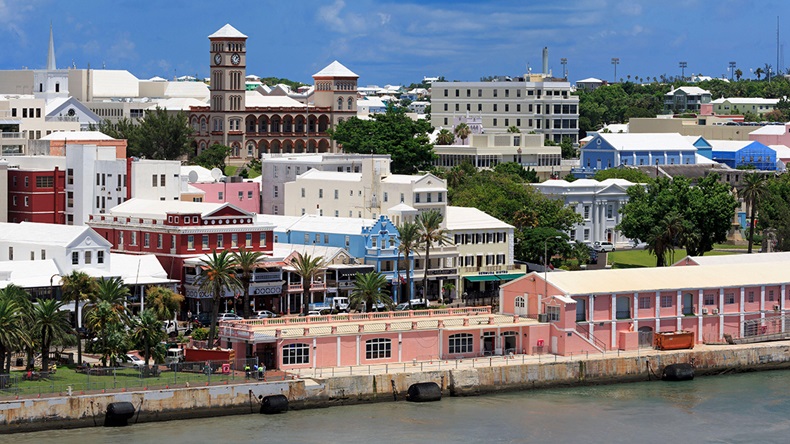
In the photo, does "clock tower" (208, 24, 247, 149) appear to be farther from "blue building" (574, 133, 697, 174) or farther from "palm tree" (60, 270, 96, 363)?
"palm tree" (60, 270, 96, 363)

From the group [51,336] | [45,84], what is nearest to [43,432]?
[51,336]

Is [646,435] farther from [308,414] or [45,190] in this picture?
[45,190]

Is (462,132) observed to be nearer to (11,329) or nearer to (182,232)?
(182,232)

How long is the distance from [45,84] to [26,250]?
291ft

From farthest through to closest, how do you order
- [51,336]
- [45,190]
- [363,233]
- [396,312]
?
[45,190] < [363,233] < [396,312] < [51,336]

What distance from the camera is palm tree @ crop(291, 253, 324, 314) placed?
89625 mm

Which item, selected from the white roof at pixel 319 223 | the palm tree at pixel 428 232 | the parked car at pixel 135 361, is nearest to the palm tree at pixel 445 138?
the white roof at pixel 319 223

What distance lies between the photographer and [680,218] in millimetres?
107875

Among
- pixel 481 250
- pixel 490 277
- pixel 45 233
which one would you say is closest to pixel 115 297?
pixel 45 233

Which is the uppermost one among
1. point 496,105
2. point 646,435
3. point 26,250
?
point 496,105

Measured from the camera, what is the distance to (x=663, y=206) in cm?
11131

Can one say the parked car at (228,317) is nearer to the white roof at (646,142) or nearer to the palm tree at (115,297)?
the palm tree at (115,297)

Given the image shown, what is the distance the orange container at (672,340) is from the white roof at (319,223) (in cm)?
2096

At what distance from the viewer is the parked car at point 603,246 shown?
119 meters
